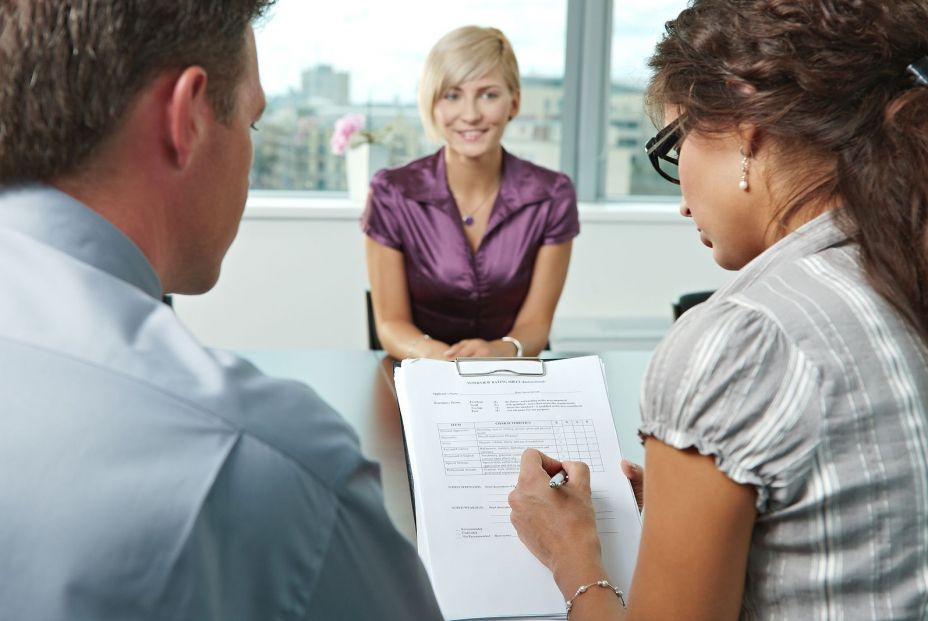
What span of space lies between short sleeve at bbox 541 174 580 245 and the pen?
158cm

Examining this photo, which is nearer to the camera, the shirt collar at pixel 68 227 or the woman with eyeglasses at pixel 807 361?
the shirt collar at pixel 68 227

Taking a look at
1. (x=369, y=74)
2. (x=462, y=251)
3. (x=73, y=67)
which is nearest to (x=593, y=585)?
(x=73, y=67)

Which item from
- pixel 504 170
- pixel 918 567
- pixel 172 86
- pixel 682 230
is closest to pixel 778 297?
pixel 918 567

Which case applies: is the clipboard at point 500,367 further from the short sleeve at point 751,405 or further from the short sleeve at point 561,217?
the short sleeve at point 561,217

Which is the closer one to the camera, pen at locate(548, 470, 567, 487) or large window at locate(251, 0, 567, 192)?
pen at locate(548, 470, 567, 487)

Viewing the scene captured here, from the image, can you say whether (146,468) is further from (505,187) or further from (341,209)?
(341,209)

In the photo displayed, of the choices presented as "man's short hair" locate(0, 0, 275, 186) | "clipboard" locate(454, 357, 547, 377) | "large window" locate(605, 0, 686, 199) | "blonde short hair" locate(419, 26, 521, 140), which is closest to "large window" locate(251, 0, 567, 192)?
"large window" locate(605, 0, 686, 199)

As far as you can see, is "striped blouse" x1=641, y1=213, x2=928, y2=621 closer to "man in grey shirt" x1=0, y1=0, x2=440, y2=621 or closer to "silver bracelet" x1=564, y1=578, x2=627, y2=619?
"silver bracelet" x1=564, y1=578, x2=627, y2=619

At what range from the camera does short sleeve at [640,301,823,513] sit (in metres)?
0.91

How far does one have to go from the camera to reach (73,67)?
723 mm

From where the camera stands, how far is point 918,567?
967 millimetres

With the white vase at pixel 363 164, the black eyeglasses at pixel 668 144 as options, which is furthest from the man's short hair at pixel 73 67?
the white vase at pixel 363 164

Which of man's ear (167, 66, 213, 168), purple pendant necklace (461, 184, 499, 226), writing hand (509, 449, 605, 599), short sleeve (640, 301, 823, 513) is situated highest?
man's ear (167, 66, 213, 168)

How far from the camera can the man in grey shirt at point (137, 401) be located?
24.5 inches
